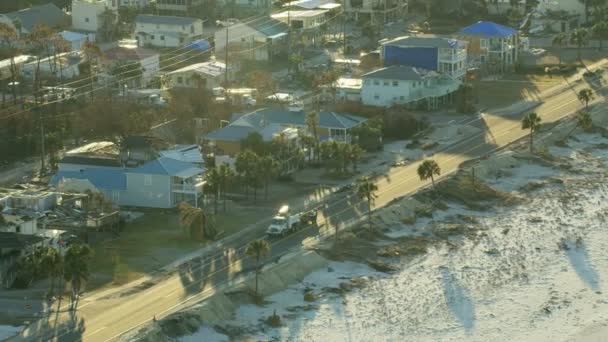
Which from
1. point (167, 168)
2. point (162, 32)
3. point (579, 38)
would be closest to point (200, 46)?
point (162, 32)

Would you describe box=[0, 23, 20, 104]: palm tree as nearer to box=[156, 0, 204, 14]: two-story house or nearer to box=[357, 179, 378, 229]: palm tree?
box=[156, 0, 204, 14]: two-story house

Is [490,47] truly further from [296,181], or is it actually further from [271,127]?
[296,181]

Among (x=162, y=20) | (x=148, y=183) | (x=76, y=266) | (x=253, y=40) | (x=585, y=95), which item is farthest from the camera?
(x=162, y=20)

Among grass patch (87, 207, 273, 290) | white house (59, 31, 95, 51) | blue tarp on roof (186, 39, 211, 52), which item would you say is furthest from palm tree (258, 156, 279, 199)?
white house (59, 31, 95, 51)

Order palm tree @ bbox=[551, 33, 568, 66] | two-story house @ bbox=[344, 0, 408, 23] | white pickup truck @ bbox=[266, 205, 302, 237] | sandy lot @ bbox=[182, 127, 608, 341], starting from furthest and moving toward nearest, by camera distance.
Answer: two-story house @ bbox=[344, 0, 408, 23], palm tree @ bbox=[551, 33, 568, 66], white pickup truck @ bbox=[266, 205, 302, 237], sandy lot @ bbox=[182, 127, 608, 341]

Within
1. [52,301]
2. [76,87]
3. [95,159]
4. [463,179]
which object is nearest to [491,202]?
[463,179]

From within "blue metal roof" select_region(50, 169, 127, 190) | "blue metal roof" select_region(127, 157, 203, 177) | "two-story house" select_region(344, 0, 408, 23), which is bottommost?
"two-story house" select_region(344, 0, 408, 23)

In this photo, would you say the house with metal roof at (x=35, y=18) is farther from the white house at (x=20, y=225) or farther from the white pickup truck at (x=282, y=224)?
the white house at (x=20, y=225)
